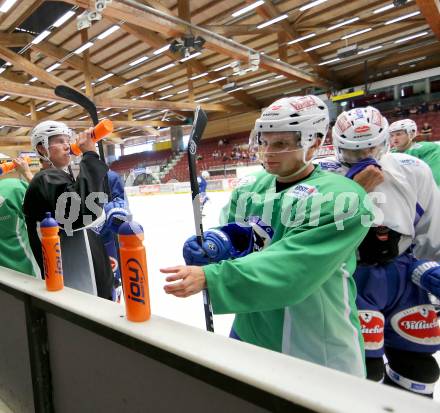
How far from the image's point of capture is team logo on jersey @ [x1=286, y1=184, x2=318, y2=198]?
0.88 m

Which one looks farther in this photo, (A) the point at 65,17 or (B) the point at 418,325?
(A) the point at 65,17

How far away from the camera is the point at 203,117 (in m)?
1.11

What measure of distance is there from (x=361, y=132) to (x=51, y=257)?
A: 1.15 m

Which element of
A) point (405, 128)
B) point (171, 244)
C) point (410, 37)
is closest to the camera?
point (405, 128)

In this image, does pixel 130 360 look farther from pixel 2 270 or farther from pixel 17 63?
pixel 17 63

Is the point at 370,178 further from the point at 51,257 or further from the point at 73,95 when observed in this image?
the point at 73,95

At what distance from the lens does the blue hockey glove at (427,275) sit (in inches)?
47.2

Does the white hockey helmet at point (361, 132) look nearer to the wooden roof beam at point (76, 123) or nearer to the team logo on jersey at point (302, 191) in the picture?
the team logo on jersey at point (302, 191)

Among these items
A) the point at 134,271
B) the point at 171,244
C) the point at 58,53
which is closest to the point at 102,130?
the point at 134,271

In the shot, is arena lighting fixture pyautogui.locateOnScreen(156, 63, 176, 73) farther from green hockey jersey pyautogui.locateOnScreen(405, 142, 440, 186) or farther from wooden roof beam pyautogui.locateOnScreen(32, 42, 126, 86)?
green hockey jersey pyautogui.locateOnScreen(405, 142, 440, 186)

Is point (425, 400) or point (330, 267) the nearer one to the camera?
point (425, 400)

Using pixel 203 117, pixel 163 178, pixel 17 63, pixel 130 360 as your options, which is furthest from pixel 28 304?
pixel 163 178

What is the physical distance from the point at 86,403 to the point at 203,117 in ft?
2.72

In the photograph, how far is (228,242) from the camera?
976 millimetres
